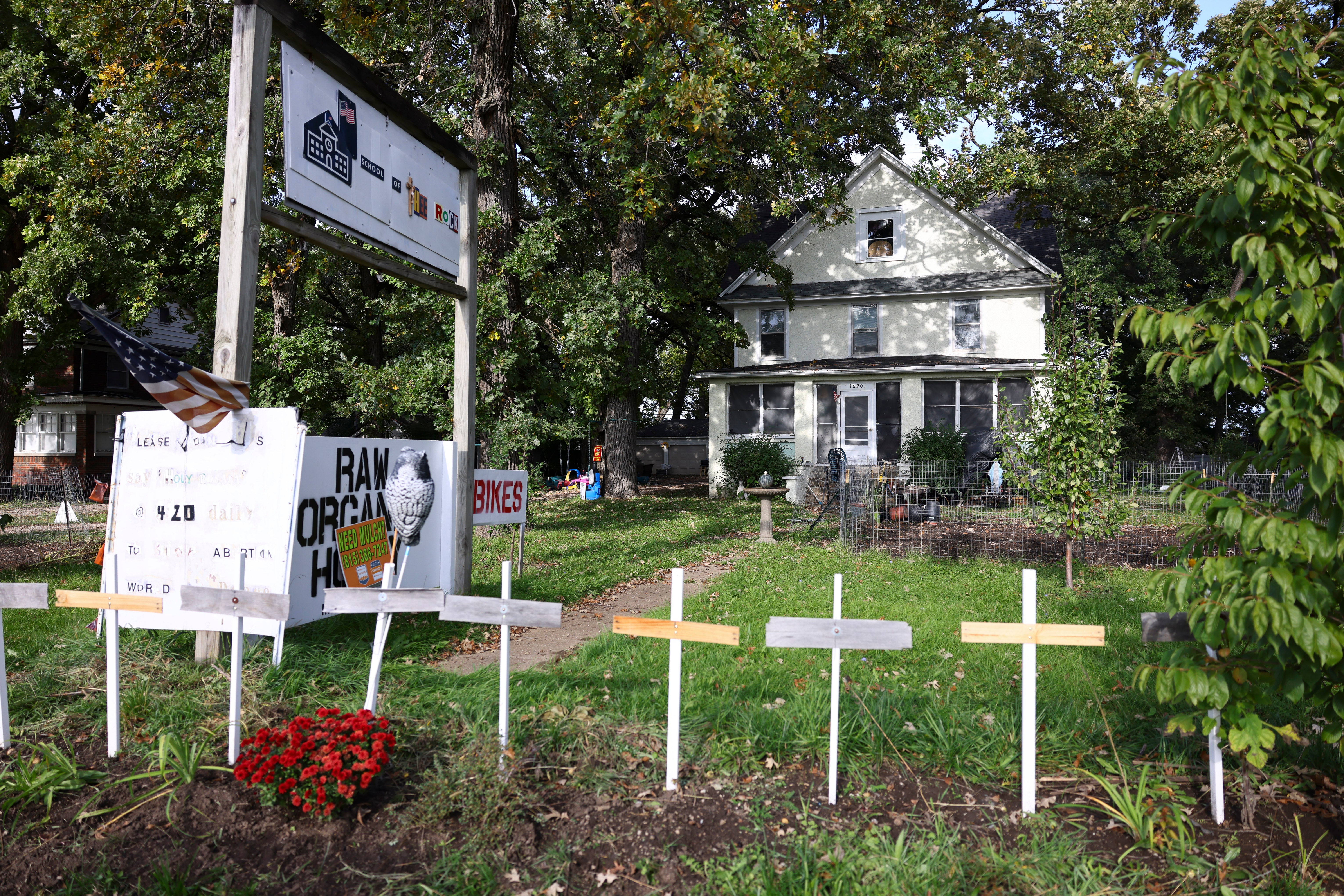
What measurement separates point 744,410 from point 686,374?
7.76 meters

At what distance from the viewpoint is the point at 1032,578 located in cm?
361

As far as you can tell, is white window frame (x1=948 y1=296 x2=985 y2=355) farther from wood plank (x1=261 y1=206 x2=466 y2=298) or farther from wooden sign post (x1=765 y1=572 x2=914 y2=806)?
wooden sign post (x1=765 y1=572 x2=914 y2=806)

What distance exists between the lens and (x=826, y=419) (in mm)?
22625

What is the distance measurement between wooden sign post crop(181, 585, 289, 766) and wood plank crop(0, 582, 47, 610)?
2.69ft

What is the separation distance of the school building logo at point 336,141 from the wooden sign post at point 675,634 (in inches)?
147

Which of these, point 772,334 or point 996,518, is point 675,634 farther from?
point 772,334

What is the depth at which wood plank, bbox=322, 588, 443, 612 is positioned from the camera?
392 centimetres

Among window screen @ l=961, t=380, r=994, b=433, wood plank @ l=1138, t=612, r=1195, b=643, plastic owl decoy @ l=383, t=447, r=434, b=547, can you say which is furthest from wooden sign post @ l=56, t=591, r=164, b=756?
window screen @ l=961, t=380, r=994, b=433

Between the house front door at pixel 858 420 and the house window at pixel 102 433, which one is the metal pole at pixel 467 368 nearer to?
the house front door at pixel 858 420

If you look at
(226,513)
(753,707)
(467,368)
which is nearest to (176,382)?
(226,513)

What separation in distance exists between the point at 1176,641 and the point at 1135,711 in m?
1.30

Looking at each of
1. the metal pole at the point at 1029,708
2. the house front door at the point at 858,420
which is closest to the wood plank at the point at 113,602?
Answer: the metal pole at the point at 1029,708

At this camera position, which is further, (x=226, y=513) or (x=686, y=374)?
(x=686, y=374)

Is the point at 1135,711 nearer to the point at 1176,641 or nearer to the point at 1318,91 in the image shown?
the point at 1176,641
